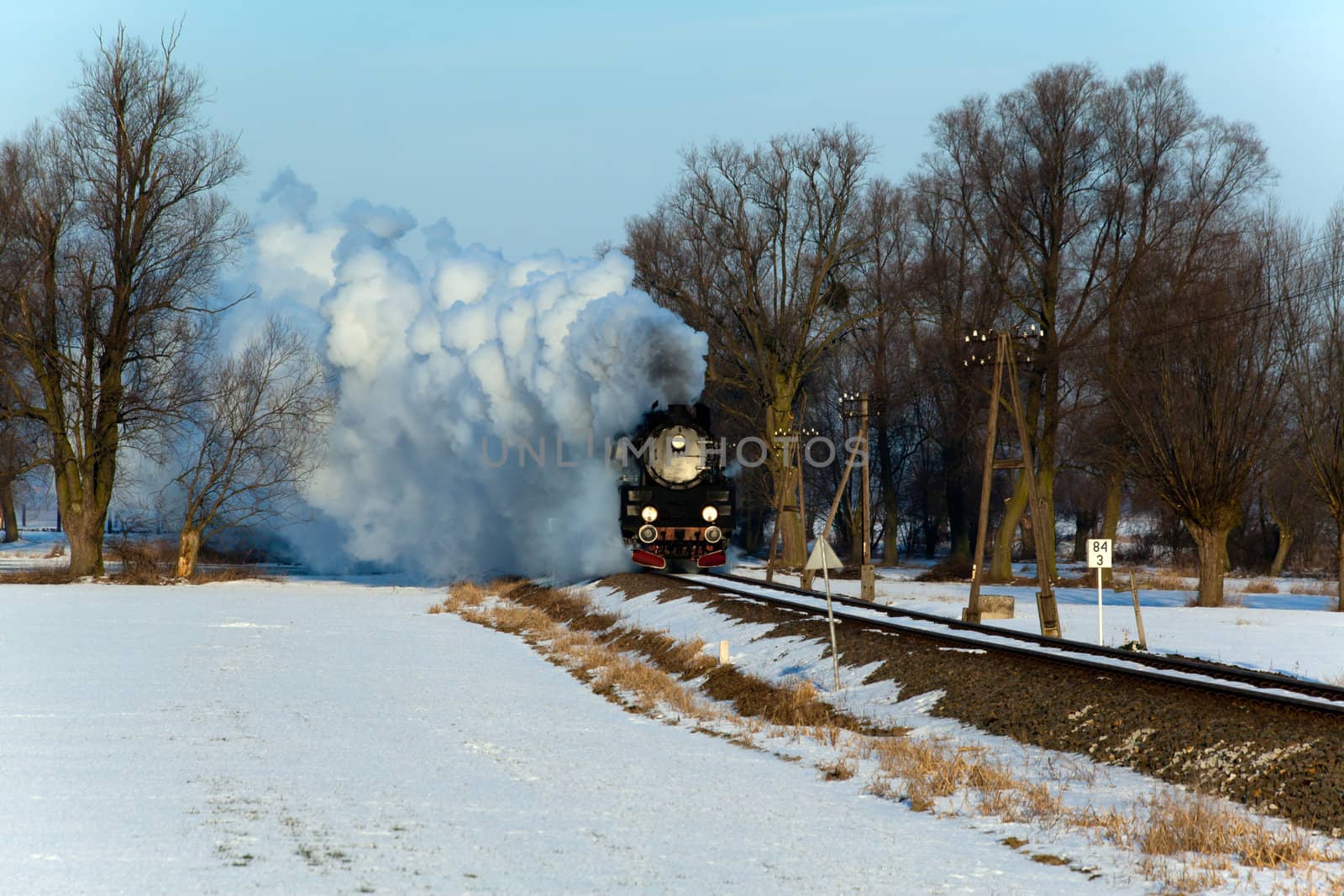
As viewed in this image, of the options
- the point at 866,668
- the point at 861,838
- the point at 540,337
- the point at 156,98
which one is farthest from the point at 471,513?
the point at 861,838

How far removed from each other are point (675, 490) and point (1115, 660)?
1609 cm

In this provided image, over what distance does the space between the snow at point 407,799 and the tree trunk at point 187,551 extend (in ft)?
77.1

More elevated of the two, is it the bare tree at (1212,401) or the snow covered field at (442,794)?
the bare tree at (1212,401)

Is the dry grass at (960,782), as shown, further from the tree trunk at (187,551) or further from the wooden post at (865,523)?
the tree trunk at (187,551)

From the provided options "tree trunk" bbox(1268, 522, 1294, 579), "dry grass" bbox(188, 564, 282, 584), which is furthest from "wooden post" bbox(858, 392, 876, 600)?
"tree trunk" bbox(1268, 522, 1294, 579)

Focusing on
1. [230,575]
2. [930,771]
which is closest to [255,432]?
[230,575]

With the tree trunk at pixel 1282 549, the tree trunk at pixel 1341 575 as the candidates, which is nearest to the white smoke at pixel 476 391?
the tree trunk at pixel 1341 575

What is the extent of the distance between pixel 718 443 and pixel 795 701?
1640cm

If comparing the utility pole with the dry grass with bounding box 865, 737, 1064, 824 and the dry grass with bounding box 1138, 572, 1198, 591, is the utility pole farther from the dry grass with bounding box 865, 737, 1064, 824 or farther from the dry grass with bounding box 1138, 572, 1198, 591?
the dry grass with bounding box 1138, 572, 1198, 591

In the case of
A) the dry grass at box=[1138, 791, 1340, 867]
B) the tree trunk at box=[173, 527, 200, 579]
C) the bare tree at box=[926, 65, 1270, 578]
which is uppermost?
the bare tree at box=[926, 65, 1270, 578]

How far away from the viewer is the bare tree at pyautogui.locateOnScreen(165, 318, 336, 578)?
134 feet

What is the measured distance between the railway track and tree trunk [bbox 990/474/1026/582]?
20.2 meters

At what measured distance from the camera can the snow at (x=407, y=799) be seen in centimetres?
793

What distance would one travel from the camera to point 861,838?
9.34 m
